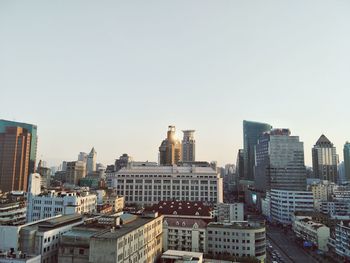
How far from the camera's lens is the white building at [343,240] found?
109312 mm

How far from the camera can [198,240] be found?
10025 cm

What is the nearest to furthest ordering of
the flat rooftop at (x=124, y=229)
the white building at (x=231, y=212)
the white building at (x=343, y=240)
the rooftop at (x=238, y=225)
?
the flat rooftop at (x=124, y=229)
the rooftop at (x=238, y=225)
the white building at (x=343, y=240)
the white building at (x=231, y=212)

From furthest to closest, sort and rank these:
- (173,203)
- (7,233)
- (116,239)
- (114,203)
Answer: (114,203)
(173,203)
(7,233)
(116,239)

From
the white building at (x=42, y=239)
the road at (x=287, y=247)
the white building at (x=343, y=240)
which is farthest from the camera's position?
the road at (x=287, y=247)

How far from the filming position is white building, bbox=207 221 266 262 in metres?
98.4

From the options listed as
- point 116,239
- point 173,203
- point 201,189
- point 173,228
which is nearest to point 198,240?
point 173,228

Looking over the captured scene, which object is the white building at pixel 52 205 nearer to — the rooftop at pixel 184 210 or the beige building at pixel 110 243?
the rooftop at pixel 184 210

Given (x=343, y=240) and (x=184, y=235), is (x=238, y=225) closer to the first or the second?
(x=184, y=235)

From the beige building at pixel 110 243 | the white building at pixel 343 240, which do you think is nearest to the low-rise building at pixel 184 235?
the beige building at pixel 110 243

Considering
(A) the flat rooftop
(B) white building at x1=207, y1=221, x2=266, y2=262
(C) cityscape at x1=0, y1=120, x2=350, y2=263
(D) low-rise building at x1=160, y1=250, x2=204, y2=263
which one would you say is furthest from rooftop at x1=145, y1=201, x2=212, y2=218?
(D) low-rise building at x1=160, y1=250, x2=204, y2=263

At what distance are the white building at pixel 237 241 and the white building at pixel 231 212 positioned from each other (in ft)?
165

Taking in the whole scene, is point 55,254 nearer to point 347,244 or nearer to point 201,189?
point 347,244

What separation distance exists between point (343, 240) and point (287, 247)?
82.4 feet

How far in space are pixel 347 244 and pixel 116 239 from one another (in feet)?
287
